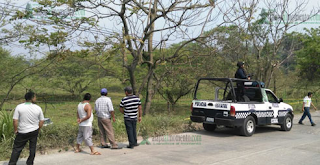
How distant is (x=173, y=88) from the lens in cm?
2167

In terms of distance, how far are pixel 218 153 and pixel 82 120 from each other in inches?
137

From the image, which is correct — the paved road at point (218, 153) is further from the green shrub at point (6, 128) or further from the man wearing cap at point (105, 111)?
the green shrub at point (6, 128)

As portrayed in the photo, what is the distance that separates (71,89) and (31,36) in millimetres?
17491

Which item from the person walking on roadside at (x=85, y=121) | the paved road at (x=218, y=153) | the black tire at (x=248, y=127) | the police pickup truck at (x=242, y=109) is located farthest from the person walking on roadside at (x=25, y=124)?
the black tire at (x=248, y=127)

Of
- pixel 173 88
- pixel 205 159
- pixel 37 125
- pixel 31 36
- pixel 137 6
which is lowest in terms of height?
pixel 205 159

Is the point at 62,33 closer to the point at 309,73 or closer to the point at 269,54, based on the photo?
the point at 269,54

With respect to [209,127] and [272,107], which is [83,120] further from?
[272,107]

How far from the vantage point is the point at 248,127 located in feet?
35.0

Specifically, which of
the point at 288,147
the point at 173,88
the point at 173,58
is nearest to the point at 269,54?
the point at 173,88

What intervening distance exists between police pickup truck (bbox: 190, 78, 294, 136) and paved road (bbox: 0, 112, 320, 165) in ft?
1.87

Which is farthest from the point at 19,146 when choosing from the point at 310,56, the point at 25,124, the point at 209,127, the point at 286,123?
the point at 310,56

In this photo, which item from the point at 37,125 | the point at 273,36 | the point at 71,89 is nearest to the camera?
the point at 37,125

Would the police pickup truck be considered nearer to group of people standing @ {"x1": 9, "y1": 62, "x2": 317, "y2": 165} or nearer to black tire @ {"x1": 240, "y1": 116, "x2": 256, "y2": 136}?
black tire @ {"x1": 240, "y1": 116, "x2": 256, "y2": 136}

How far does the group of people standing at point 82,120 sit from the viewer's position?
6.20 metres
